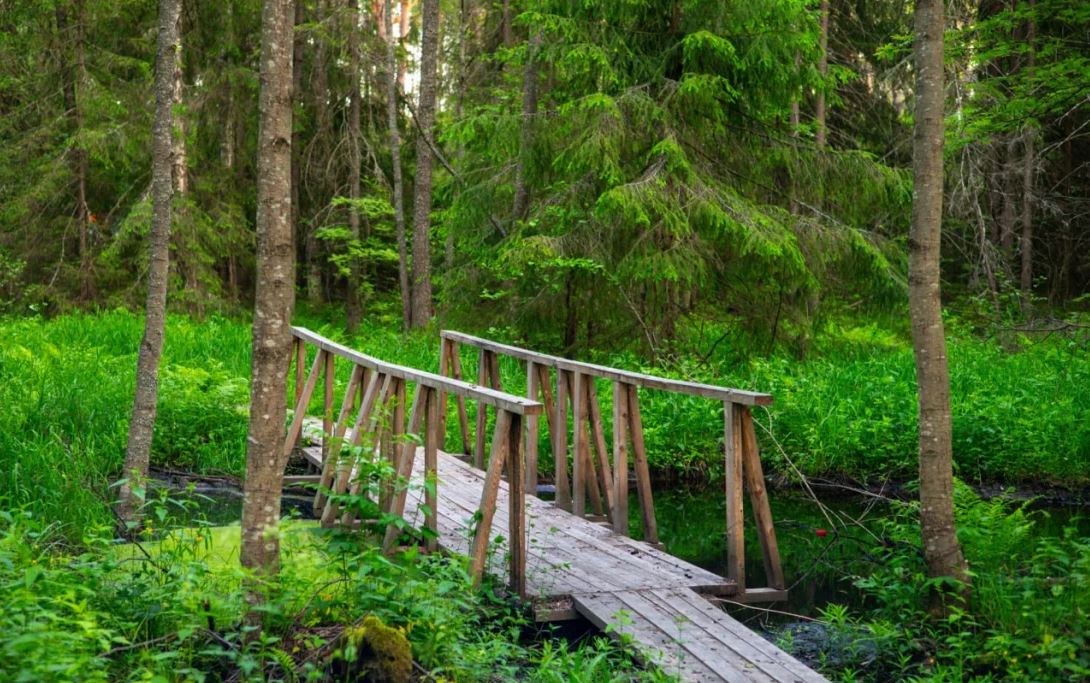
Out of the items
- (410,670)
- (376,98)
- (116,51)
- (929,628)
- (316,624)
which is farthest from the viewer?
(376,98)

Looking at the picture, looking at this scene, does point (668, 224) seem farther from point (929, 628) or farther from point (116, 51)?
point (116, 51)

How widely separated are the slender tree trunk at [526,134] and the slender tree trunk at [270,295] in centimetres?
746

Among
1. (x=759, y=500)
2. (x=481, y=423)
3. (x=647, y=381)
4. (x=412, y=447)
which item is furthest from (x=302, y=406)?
(x=759, y=500)

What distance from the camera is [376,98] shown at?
20.3 metres

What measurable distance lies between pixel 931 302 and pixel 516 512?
249 cm

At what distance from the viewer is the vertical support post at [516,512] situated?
5.61m

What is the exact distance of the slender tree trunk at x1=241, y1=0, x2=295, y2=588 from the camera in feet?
15.2

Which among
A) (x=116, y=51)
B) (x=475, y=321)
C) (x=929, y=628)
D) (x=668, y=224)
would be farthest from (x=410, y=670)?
(x=116, y=51)

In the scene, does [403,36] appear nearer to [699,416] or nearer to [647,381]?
[699,416]

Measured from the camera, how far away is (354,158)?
1903 cm

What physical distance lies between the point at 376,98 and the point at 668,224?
11.1 metres

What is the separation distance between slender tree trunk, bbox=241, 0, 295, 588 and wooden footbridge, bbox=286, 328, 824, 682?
37 cm

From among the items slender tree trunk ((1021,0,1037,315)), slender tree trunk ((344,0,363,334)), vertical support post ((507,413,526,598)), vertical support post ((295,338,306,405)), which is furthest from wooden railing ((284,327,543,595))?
slender tree trunk ((1021,0,1037,315))

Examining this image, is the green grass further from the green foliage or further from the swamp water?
the green foliage
